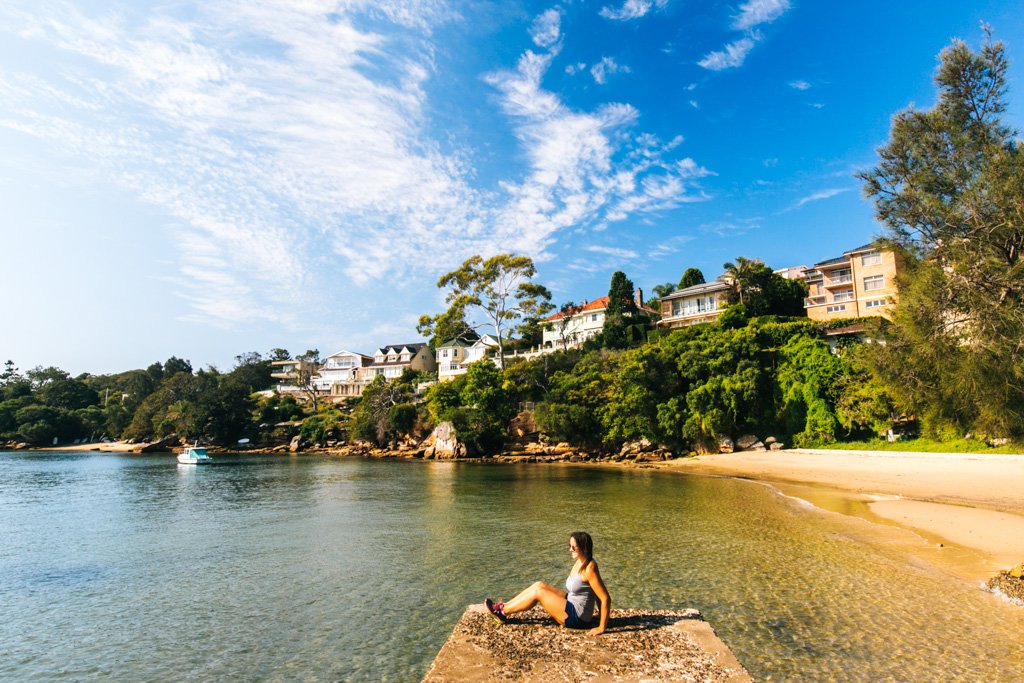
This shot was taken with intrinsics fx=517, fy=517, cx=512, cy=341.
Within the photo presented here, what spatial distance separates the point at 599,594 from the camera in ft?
22.2

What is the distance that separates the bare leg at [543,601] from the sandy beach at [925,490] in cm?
1045

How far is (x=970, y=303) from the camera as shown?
16547 mm

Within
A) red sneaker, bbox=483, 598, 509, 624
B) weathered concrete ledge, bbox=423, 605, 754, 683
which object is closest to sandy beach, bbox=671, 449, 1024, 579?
weathered concrete ledge, bbox=423, 605, 754, 683

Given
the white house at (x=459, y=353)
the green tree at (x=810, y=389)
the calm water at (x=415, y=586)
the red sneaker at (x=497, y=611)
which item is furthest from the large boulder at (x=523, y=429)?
the red sneaker at (x=497, y=611)

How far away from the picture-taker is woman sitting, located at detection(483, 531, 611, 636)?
267 inches

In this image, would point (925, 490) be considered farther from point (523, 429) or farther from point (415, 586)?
point (523, 429)

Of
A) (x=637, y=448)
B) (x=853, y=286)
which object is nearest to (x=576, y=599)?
(x=637, y=448)

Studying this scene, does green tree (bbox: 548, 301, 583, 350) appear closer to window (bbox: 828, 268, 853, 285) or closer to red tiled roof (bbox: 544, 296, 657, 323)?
red tiled roof (bbox: 544, 296, 657, 323)

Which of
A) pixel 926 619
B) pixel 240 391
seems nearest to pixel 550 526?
pixel 926 619

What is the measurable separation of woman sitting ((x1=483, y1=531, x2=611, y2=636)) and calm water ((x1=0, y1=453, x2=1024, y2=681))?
2.03m

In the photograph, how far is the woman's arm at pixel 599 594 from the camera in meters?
6.61

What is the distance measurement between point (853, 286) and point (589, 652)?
56.2 m

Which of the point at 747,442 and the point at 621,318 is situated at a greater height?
the point at 621,318

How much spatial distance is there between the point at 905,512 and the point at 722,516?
6366 mm
